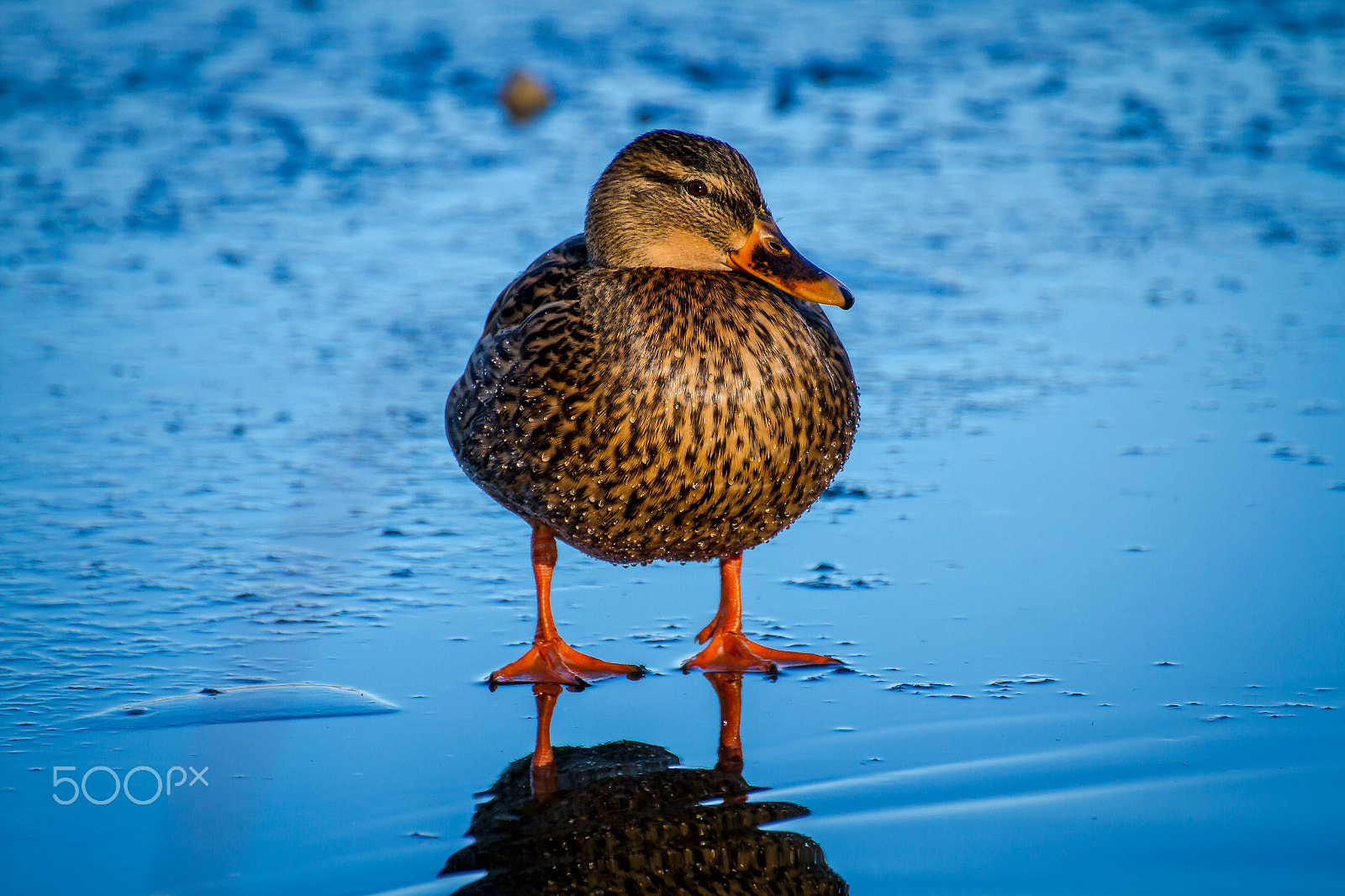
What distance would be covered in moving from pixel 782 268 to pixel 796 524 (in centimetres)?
110

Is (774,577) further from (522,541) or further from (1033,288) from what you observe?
(1033,288)

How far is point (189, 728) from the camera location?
9.97 ft

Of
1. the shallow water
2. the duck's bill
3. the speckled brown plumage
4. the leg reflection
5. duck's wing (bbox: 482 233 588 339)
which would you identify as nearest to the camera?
the shallow water

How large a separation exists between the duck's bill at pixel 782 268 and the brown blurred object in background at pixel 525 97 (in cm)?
545

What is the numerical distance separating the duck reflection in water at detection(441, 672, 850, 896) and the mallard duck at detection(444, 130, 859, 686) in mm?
509

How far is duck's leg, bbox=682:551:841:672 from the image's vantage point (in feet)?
11.3

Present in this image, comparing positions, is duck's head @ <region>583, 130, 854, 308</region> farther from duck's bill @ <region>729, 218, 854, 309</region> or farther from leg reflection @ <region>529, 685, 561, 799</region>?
leg reflection @ <region>529, 685, 561, 799</region>

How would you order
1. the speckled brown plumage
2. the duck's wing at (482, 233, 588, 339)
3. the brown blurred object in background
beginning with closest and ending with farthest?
the speckled brown plumage, the duck's wing at (482, 233, 588, 339), the brown blurred object in background

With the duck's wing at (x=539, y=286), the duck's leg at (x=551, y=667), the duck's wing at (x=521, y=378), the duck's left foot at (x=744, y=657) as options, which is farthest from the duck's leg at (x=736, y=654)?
the duck's wing at (x=539, y=286)

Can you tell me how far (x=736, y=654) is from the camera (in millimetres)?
3482

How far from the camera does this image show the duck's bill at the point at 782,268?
3422 mm

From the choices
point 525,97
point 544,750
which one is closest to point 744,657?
point 544,750

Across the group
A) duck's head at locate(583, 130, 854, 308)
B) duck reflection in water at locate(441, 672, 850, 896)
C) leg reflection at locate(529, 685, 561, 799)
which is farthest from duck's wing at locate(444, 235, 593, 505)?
duck reflection in water at locate(441, 672, 850, 896)

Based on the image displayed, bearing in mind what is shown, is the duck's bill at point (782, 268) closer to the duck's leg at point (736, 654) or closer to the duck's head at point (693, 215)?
the duck's head at point (693, 215)
